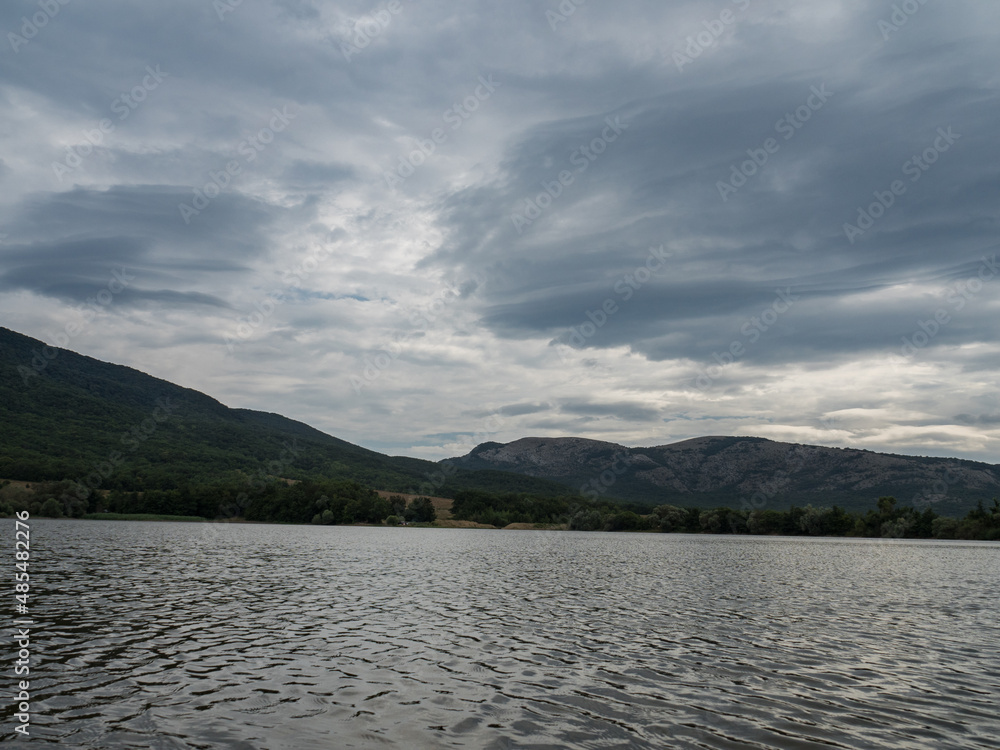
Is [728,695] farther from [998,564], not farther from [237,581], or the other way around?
[998,564]

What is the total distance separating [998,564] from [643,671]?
8856 cm

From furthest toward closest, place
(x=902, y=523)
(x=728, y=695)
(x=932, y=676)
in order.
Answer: (x=902, y=523) < (x=932, y=676) < (x=728, y=695)

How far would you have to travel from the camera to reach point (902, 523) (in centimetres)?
19738

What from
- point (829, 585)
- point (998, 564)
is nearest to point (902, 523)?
point (998, 564)

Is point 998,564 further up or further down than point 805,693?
further down

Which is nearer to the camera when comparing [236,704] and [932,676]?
[236,704]

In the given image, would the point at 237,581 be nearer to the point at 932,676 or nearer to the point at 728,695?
the point at 728,695

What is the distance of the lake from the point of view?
16.2 meters

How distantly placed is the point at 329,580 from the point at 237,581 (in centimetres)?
713

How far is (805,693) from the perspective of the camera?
67.0ft

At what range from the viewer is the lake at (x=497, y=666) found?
16172mm

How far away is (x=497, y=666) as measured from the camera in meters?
23.5

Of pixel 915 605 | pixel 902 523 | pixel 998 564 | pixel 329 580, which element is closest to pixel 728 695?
pixel 915 605

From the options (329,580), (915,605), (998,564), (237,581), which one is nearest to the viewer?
(915,605)
